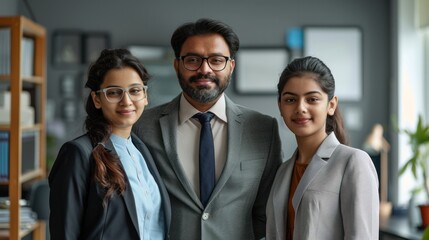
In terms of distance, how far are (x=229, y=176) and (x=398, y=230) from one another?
2255 millimetres

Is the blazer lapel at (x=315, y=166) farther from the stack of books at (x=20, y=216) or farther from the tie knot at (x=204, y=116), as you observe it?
the stack of books at (x=20, y=216)

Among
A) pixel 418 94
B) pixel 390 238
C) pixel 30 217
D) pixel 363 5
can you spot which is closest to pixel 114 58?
pixel 30 217

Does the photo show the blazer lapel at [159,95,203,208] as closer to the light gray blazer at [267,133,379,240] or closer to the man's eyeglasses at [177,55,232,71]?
the man's eyeglasses at [177,55,232,71]

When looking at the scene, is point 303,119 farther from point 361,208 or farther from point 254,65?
point 254,65

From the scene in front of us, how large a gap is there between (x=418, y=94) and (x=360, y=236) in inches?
137

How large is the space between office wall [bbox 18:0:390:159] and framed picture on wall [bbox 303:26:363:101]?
0.05 metres

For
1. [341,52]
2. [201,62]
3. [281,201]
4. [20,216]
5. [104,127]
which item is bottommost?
[20,216]

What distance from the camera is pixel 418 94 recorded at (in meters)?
5.15

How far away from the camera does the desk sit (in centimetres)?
400

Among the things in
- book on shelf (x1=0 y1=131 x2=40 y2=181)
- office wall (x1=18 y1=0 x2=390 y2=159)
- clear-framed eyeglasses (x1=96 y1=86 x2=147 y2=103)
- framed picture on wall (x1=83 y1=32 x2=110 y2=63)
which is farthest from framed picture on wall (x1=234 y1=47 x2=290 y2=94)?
clear-framed eyeglasses (x1=96 y1=86 x2=147 y2=103)

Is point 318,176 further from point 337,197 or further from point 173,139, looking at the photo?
point 173,139

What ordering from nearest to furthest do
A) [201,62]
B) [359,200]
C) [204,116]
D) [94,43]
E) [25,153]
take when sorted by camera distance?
[359,200] < [201,62] < [204,116] < [25,153] < [94,43]

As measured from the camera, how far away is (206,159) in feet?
7.61

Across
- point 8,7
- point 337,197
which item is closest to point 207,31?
point 337,197
